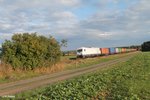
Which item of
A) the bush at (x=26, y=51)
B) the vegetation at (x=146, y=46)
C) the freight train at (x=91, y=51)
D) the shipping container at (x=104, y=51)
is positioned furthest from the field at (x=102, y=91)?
the shipping container at (x=104, y=51)

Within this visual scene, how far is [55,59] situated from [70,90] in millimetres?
24695

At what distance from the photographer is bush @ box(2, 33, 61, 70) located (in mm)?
31566

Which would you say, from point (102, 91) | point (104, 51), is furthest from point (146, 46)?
point (102, 91)

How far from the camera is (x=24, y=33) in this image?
111ft

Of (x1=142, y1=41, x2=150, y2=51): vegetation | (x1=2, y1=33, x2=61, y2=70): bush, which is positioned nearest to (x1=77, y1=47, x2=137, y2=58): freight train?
(x1=142, y1=41, x2=150, y2=51): vegetation

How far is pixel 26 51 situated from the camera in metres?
32.7

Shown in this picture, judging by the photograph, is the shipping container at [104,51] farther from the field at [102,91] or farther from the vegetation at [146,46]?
the field at [102,91]

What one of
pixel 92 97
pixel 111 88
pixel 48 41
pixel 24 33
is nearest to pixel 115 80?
pixel 111 88

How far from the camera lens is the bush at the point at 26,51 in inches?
1243

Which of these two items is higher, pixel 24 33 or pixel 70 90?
pixel 24 33

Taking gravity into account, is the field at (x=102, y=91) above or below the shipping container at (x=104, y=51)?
below

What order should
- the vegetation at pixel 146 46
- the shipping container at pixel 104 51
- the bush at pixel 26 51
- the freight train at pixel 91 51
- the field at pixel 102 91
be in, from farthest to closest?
the shipping container at pixel 104 51, the freight train at pixel 91 51, the vegetation at pixel 146 46, the bush at pixel 26 51, the field at pixel 102 91

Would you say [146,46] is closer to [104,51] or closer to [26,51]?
[104,51]

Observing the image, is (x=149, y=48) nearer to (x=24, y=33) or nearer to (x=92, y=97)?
(x=24, y=33)
